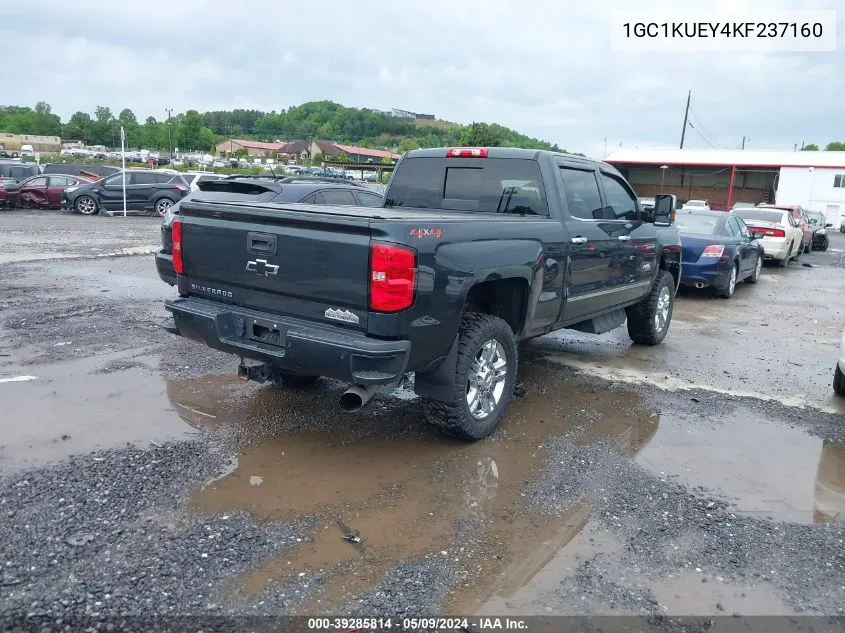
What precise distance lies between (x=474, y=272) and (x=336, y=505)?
163cm

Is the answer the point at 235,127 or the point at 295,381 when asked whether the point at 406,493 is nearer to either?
the point at 295,381

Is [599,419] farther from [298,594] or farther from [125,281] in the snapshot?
[125,281]

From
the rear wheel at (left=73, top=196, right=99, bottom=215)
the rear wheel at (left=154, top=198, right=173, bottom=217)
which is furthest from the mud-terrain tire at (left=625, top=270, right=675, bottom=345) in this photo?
the rear wheel at (left=73, top=196, right=99, bottom=215)

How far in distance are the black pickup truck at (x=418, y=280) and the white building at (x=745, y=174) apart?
143 feet

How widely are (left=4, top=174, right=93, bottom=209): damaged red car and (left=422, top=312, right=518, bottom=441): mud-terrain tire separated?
23.5 m

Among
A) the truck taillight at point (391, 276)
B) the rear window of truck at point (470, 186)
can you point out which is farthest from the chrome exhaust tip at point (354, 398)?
the rear window of truck at point (470, 186)

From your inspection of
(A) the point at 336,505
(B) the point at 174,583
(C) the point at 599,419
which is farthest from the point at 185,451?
(C) the point at 599,419

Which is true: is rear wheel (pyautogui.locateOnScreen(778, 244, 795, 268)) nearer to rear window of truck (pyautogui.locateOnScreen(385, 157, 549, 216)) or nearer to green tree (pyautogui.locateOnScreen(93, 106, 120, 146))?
rear window of truck (pyautogui.locateOnScreen(385, 157, 549, 216))

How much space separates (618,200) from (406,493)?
402 centimetres

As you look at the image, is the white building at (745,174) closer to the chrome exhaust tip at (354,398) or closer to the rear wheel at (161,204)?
the rear wheel at (161,204)

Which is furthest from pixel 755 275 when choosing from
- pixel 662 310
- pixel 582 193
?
pixel 582 193

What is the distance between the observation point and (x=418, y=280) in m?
4.00

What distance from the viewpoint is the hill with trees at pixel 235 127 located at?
4909 inches

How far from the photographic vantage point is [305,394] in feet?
19.1
